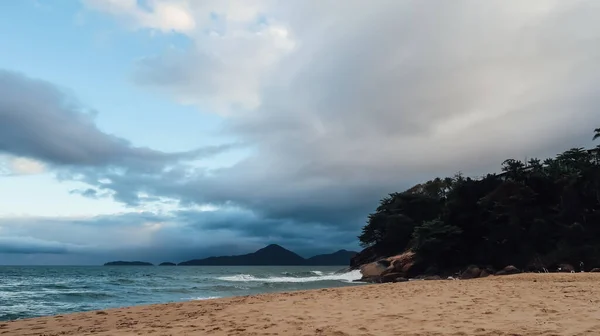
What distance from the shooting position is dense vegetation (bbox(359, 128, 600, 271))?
129 feet

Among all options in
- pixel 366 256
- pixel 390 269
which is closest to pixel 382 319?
pixel 390 269

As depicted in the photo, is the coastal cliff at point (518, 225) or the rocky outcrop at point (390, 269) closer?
the coastal cliff at point (518, 225)

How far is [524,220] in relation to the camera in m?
42.3

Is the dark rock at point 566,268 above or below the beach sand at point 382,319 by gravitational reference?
above

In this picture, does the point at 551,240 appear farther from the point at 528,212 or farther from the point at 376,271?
the point at 376,271

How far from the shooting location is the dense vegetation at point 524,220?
3947cm

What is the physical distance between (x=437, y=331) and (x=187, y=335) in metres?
5.20

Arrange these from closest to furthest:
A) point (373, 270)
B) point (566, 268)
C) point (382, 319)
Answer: point (382, 319), point (566, 268), point (373, 270)

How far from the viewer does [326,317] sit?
34.3ft

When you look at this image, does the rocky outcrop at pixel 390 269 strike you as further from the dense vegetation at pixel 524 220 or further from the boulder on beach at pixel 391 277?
the dense vegetation at pixel 524 220


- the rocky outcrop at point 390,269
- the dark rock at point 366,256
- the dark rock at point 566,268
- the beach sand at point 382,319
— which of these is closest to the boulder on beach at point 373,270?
the rocky outcrop at point 390,269

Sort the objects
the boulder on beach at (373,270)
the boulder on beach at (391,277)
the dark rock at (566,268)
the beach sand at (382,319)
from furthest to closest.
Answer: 1. the boulder on beach at (373,270)
2. the boulder on beach at (391,277)
3. the dark rock at (566,268)
4. the beach sand at (382,319)

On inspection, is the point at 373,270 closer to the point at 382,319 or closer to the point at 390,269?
the point at 390,269

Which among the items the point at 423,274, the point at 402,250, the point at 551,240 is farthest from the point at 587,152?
the point at 402,250
